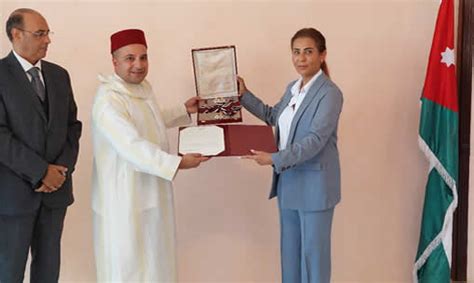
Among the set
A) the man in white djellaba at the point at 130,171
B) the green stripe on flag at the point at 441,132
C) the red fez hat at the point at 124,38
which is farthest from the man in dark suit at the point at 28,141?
the green stripe on flag at the point at 441,132

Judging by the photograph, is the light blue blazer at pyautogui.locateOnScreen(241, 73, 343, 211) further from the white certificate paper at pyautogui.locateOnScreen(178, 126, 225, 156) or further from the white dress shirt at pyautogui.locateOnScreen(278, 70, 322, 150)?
the white certificate paper at pyautogui.locateOnScreen(178, 126, 225, 156)

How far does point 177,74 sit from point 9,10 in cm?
94

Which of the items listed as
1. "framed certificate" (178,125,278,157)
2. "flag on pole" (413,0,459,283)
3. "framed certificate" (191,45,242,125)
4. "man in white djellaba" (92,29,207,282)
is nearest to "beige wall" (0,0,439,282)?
"flag on pole" (413,0,459,283)

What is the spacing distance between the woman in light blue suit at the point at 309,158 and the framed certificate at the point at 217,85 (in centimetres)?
31

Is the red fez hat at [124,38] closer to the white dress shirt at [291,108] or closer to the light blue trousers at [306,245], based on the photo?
the white dress shirt at [291,108]

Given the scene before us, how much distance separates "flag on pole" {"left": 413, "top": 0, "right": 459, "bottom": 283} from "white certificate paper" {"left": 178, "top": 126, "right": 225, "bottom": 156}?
1195mm

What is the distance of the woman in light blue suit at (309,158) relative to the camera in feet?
8.49

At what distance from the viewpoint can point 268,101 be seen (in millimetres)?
3324

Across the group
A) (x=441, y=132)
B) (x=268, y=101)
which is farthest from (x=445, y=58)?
(x=268, y=101)

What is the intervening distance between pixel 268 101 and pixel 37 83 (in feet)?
4.30

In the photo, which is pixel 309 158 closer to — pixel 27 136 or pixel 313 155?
pixel 313 155

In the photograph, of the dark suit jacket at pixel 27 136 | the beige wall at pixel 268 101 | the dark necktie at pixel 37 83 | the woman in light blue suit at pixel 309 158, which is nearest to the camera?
the dark suit jacket at pixel 27 136

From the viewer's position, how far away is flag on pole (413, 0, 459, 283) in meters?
3.13

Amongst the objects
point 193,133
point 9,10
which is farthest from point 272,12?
point 9,10
